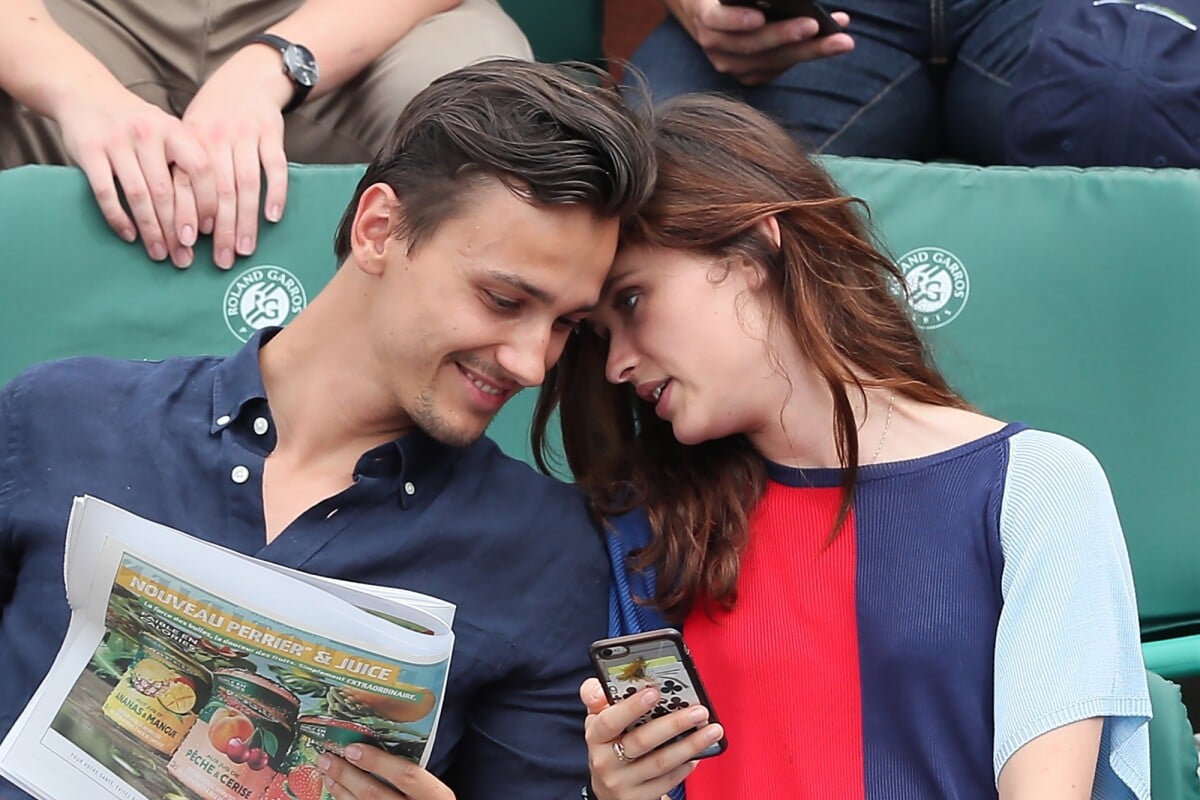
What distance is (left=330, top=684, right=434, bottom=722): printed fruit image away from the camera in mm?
996

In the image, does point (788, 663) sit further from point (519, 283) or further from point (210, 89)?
point (210, 89)

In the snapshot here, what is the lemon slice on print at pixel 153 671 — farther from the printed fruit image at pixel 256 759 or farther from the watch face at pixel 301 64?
the watch face at pixel 301 64

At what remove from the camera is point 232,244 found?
1.44 m

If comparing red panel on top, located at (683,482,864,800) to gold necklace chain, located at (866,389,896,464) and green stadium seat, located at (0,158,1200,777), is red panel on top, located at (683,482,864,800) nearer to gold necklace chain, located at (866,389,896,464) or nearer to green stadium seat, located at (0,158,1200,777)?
gold necklace chain, located at (866,389,896,464)

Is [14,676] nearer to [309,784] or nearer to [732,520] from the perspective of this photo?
[309,784]

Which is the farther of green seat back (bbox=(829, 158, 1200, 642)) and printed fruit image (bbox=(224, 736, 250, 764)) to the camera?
green seat back (bbox=(829, 158, 1200, 642))

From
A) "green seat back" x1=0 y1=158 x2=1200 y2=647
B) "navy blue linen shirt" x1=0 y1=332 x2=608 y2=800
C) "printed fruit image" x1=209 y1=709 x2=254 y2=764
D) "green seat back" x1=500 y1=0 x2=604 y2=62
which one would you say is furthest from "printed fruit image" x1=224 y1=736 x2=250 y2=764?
"green seat back" x1=500 y1=0 x2=604 y2=62

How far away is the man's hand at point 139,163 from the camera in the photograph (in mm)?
1399

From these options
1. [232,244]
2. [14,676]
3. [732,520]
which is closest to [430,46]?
[232,244]

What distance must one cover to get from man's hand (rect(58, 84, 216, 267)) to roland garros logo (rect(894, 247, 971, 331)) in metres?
0.68

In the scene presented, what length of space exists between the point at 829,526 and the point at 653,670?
0.29m

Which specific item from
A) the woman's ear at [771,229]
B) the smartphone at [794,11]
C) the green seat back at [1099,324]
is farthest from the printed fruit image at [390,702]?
the smartphone at [794,11]

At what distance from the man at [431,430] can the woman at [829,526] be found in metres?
0.07

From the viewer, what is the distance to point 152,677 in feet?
3.44
